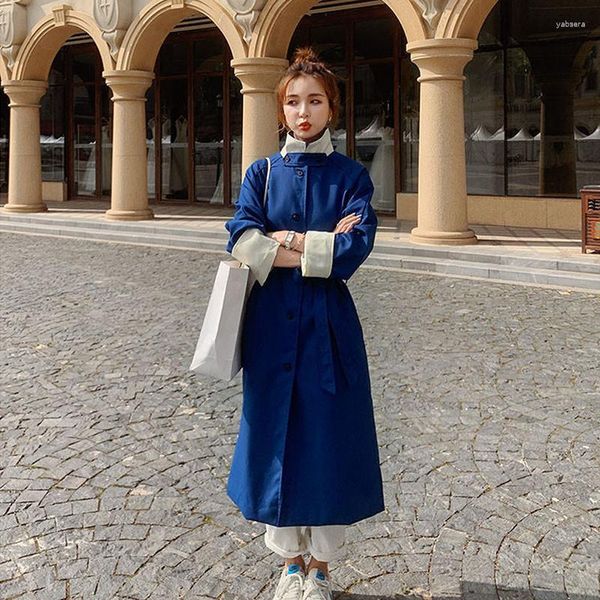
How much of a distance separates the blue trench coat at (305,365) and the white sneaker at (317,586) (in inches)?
10.5

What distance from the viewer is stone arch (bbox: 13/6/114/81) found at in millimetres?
16125

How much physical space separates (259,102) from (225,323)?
11478mm

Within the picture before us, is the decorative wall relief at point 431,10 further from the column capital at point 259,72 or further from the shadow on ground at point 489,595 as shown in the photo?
the shadow on ground at point 489,595

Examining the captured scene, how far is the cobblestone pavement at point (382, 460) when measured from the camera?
296 centimetres

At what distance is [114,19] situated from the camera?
15180mm

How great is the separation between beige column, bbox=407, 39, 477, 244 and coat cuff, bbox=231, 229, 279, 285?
927 centimetres

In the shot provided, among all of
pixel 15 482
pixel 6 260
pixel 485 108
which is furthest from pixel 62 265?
pixel 485 108

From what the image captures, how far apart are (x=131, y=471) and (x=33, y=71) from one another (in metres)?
15.5

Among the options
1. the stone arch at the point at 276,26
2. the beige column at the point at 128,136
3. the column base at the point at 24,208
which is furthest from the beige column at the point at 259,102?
the column base at the point at 24,208

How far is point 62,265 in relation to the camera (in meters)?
11.3

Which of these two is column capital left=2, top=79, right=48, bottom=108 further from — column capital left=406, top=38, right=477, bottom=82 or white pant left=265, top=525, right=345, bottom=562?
white pant left=265, top=525, right=345, bottom=562

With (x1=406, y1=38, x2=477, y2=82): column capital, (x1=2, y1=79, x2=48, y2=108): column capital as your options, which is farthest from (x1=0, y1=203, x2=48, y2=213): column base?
(x1=406, y1=38, x2=477, y2=82): column capital

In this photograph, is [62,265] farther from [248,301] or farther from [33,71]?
[248,301]

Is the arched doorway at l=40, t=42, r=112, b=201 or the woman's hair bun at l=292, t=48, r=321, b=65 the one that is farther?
the arched doorway at l=40, t=42, r=112, b=201
